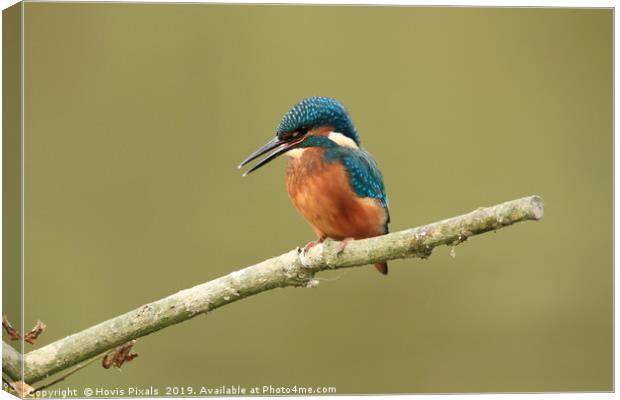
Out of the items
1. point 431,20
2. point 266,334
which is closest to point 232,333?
point 266,334

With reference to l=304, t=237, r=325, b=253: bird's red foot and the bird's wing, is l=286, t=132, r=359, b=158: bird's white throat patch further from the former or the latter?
l=304, t=237, r=325, b=253: bird's red foot

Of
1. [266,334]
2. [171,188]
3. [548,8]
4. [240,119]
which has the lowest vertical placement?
[266,334]

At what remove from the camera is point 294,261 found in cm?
337

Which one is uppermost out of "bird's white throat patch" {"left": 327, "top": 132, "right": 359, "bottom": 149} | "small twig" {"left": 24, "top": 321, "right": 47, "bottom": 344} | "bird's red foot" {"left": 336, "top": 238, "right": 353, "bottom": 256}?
"bird's white throat patch" {"left": 327, "top": 132, "right": 359, "bottom": 149}

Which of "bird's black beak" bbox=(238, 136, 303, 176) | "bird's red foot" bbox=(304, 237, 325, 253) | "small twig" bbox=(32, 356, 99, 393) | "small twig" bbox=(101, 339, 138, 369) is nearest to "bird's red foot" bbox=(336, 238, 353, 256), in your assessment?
"bird's red foot" bbox=(304, 237, 325, 253)

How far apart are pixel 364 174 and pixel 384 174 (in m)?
0.14

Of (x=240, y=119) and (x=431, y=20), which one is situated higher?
(x=431, y=20)

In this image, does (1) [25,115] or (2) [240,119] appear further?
(2) [240,119]

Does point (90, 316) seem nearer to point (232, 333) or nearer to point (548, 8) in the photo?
point (232, 333)

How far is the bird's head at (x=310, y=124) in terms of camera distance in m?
3.71

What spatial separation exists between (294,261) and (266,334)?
568 millimetres

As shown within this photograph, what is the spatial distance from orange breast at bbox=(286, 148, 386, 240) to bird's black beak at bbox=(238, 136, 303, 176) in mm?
92

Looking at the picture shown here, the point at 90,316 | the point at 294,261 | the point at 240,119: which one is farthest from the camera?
the point at 240,119

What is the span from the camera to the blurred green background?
3.70 meters
